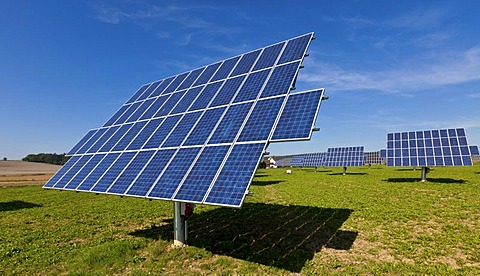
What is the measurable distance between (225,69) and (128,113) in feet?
20.9

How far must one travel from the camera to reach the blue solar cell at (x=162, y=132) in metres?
11.1

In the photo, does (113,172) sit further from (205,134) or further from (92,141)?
(92,141)

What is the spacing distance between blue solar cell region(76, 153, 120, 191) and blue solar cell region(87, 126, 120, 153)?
6.21 feet

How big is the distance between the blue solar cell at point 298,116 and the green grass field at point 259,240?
3.91m

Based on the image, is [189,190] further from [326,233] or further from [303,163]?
[303,163]

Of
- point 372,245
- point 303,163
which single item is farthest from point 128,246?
point 303,163

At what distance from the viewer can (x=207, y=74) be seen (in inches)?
578

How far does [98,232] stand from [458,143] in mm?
33112

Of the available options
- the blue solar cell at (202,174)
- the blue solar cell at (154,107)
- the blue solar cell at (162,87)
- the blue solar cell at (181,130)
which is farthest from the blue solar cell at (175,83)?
the blue solar cell at (202,174)

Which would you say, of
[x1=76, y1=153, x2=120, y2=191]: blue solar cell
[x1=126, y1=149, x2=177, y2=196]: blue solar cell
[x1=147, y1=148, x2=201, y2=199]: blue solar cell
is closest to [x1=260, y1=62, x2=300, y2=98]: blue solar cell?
[x1=147, y1=148, x2=201, y2=199]: blue solar cell

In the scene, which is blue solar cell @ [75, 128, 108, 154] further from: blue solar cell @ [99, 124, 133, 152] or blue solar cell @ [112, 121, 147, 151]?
blue solar cell @ [112, 121, 147, 151]

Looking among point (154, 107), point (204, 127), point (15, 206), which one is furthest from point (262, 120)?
point (15, 206)

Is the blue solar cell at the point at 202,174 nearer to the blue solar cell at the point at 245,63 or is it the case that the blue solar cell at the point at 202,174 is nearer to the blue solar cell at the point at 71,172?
the blue solar cell at the point at 245,63

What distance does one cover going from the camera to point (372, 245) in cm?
1012
